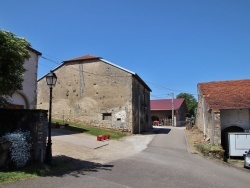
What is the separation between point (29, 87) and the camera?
58.4 ft

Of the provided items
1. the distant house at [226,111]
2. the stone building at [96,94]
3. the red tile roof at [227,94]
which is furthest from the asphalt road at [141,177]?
the stone building at [96,94]

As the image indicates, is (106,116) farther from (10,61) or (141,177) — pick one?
(10,61)

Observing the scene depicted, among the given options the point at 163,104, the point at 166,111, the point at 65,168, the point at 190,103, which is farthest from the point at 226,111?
the point at 190,103

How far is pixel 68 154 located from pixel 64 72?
18.8m

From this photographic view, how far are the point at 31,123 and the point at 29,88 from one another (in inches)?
318

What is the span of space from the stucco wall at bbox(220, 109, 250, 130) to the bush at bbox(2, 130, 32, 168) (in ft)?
60.0

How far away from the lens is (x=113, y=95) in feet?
92.7

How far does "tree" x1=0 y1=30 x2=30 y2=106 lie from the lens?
9.41 metres

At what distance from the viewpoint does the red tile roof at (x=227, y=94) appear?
22.3 meters

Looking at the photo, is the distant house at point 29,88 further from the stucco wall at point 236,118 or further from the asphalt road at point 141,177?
the stucco wall at point 236,118

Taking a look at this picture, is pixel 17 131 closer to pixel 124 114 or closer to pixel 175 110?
pixel 124 114

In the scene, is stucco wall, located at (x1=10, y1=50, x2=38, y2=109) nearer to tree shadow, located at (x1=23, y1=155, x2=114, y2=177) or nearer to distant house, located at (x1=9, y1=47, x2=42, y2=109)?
distant house, located at (x1=9, y1=47, x2=42, y2=109)

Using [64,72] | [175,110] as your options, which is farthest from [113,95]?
[175,110]

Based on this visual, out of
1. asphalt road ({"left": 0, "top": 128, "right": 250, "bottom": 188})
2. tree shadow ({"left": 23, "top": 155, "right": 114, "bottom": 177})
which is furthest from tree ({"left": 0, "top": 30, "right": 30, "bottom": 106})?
asphalt road ({"left": 0, "top": 128, "right": 250, "bottom": 188})
